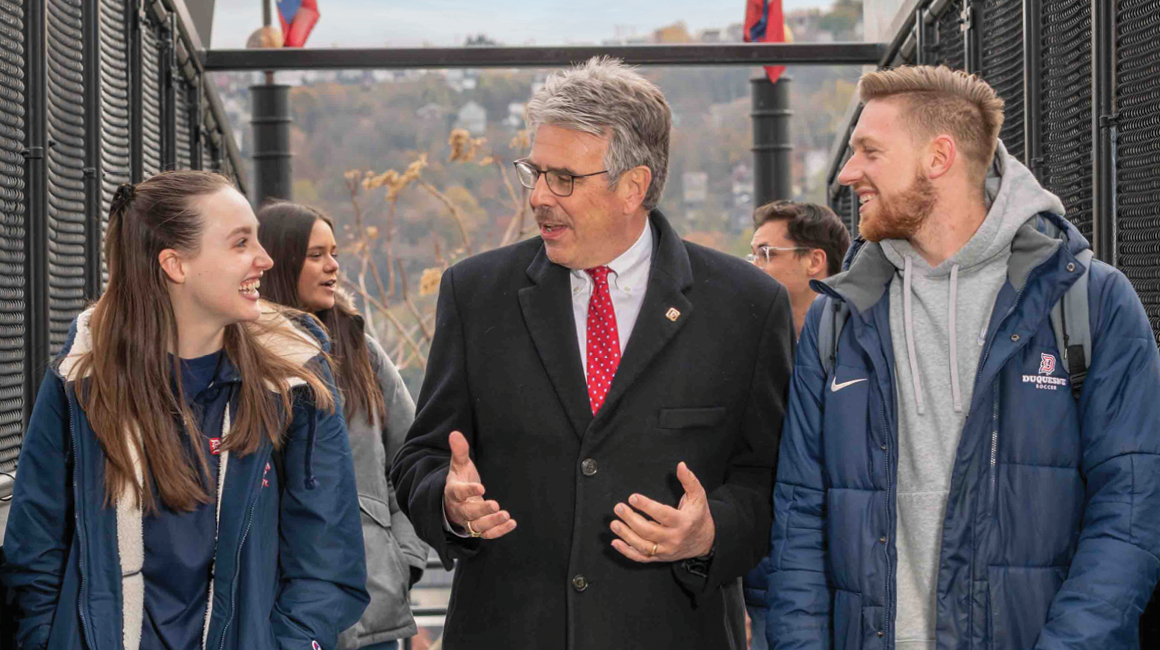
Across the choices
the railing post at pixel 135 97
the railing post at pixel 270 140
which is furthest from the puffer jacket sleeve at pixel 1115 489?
the railing post at pixel 270 140

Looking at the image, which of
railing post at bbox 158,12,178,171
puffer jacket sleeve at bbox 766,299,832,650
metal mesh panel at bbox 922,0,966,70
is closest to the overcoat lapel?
puffer jacket sleeve at bbox 766,299,832,650

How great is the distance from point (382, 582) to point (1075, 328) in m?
2.25

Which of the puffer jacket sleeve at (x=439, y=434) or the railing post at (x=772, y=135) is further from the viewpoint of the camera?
the railing post at (x=772, y=135)

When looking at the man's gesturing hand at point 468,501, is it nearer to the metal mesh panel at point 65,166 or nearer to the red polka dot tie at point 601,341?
the red polka dot tie at point 601,341

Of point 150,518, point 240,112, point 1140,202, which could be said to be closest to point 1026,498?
point 1140,202

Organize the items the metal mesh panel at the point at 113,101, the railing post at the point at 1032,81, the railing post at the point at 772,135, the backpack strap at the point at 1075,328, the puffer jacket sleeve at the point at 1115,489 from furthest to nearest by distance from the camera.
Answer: the railing post at the point at 772,135 < the metal mesh panel at the point at 113,101 < the railing post at the point at 1032,81 < the backpack strap at the point at 1075,328 < the puffer jacket sleeve at the point at 1115,489

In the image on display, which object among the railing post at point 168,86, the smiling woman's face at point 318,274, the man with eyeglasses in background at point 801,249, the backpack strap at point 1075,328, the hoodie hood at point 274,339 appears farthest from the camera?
the railing post at point 168,86

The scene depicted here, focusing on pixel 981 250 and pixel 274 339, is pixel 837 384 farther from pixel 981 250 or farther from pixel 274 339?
pixel 274 339

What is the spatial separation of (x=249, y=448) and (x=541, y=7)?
7852 millimetres

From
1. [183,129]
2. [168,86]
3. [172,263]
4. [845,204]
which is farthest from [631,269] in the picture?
[845,204]

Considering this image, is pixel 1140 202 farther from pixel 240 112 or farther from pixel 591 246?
pixel 240 112

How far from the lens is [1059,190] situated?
14.2 ft

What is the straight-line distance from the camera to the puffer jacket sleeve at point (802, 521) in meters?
2.57

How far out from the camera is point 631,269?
9.46 ft
